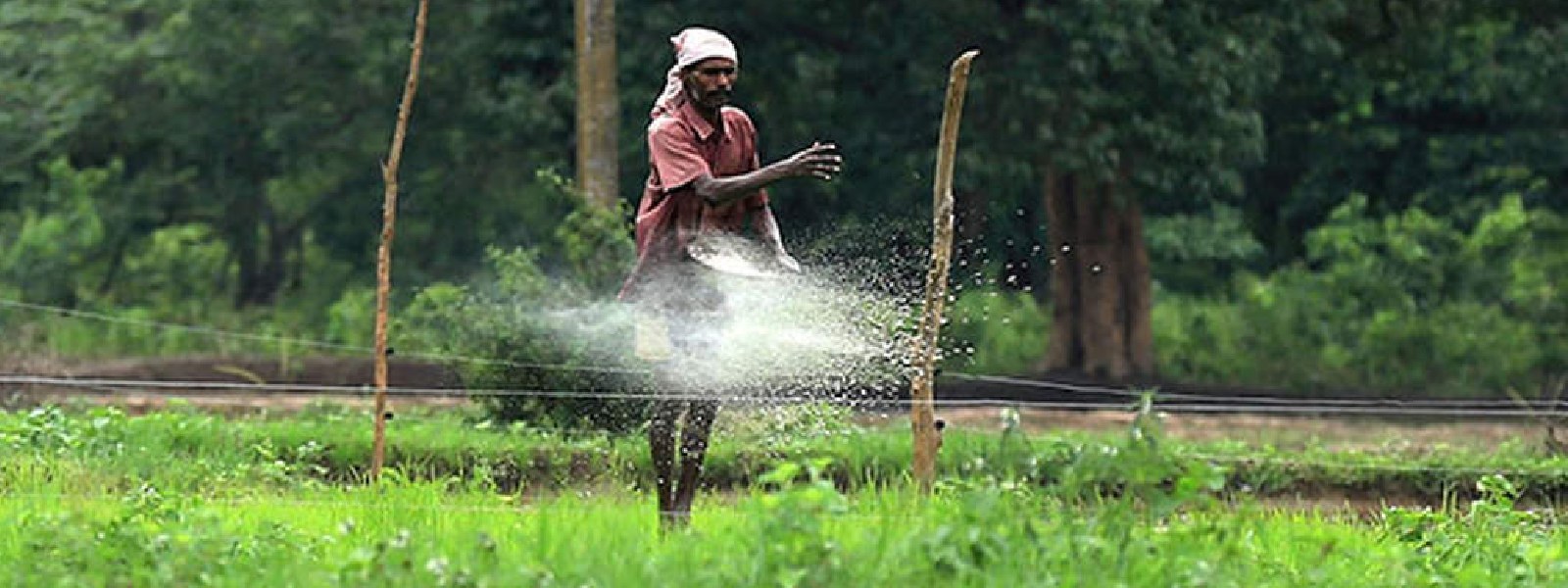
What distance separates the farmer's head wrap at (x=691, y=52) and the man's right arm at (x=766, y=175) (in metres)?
0.35

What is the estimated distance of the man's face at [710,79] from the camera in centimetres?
1048

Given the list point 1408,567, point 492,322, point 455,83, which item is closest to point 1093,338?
point 455,83

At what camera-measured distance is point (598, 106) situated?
849 inches

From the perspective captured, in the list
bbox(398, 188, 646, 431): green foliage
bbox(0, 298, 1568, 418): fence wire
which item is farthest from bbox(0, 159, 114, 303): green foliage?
bbox(398, 188, 646, 431): green foliage

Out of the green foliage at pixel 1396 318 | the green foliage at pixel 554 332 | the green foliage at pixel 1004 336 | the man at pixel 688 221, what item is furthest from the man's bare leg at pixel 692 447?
the green foliage at pixel 1396 318

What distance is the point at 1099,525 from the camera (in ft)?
Result: 26.8

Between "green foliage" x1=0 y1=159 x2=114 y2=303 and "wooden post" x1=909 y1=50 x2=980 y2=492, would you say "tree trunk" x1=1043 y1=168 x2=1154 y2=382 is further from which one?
"wooden post" x1=909 y1=50 x2=980 y2=492

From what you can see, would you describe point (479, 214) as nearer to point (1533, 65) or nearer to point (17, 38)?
point (17, 38)

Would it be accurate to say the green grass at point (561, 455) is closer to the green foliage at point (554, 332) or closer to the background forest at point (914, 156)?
the green foliage at point (554, 332)

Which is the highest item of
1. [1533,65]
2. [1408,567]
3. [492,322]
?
[1533,65]

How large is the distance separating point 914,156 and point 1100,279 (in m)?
2.26

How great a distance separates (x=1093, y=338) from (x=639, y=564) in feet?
57.2

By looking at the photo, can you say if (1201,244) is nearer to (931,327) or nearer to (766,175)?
(931,327)

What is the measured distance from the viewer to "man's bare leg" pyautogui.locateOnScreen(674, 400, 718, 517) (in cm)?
1055
